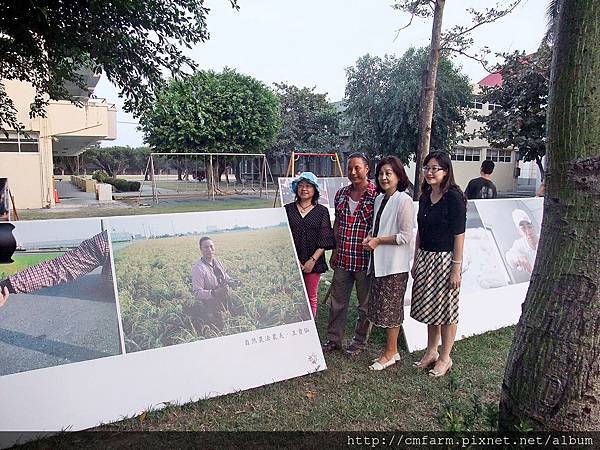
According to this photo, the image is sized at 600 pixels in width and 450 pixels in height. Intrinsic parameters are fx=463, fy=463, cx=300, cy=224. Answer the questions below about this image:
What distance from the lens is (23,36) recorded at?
439cm

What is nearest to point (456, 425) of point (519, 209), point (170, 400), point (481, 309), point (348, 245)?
point (170, 400)

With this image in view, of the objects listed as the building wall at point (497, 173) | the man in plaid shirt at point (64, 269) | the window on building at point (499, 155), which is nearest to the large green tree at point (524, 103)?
the building wall at point (497, 173)

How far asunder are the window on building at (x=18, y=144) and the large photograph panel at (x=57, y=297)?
16325 mm

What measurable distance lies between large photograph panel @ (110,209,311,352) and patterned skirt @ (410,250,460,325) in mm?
874

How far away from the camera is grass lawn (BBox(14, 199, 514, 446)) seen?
272 cm

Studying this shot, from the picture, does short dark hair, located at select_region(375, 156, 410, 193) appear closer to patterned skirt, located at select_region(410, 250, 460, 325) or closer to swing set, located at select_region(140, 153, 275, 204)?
patterned skirt, located at select_region(410, 250, 460, 325)

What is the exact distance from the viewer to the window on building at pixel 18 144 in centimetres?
1661

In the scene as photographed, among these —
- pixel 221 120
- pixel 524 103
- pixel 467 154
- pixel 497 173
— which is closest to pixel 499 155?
pixel 497 173

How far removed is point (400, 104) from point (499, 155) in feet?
45.1

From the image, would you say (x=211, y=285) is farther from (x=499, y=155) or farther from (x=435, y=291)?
(x=499, y=155)

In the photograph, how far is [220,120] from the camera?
2355 centimetres

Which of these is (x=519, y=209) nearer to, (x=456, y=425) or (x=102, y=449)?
(x=456, y=425)

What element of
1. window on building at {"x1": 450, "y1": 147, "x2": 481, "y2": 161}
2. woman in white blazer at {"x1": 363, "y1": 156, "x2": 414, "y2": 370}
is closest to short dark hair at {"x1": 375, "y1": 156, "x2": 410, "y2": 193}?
woman in white blazer at {"x1": 363, "y1": 156, "x2": 414, "y2": 370}

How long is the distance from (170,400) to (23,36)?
3739 millimetres
